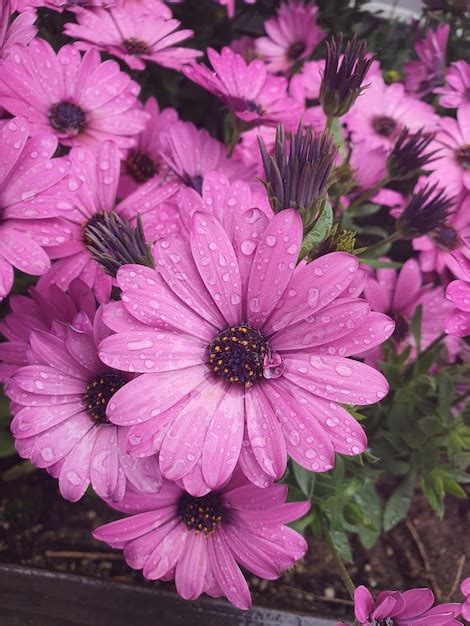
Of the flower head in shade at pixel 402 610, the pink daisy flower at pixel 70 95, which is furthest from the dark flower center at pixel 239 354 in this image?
the pink daisy flower at pixel 70 95

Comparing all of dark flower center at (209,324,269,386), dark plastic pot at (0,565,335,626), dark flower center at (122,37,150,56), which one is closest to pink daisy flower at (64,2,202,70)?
dark flower center at (122,37,150,56)

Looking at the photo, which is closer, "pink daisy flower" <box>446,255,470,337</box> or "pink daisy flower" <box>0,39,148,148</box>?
"pink daisy flower" <box>446,255,470,337</box>

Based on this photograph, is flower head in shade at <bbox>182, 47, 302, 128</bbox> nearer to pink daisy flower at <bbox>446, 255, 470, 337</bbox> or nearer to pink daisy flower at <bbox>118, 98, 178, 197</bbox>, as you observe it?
pink daisy flower at <bbox>118, 98, 178, 197</bbox>

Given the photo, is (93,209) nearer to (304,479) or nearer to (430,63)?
(304,479)


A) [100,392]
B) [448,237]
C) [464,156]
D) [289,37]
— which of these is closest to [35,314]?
[100,392]

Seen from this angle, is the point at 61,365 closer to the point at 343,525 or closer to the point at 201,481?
the point at 201,481

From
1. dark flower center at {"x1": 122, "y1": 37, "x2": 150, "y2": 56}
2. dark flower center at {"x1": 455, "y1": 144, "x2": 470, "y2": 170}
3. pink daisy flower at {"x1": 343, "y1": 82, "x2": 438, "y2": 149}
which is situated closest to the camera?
dark flower center at {"x1": 122, "y1": 37, "x2": 150, "y2": 56}
